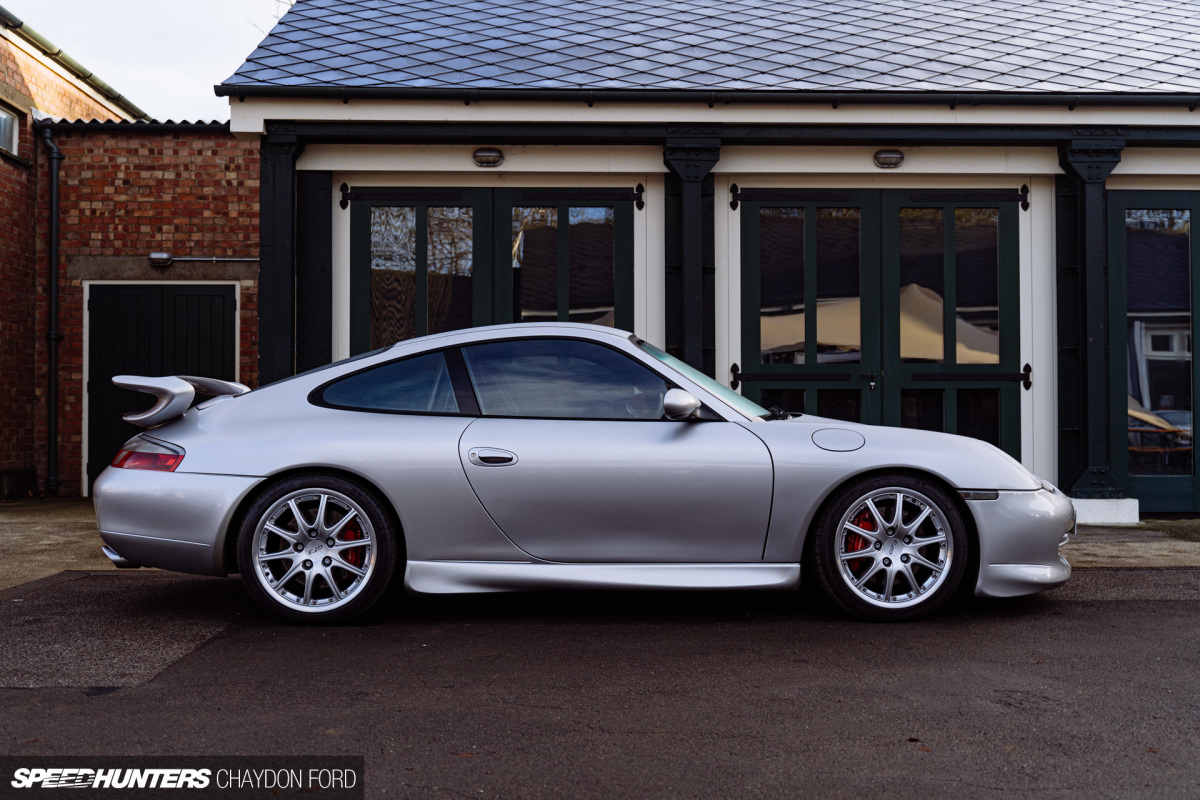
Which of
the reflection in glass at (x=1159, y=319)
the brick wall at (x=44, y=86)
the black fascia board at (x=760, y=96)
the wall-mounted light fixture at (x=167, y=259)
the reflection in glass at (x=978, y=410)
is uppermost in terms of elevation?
the brick wall at (x=44, y=86)

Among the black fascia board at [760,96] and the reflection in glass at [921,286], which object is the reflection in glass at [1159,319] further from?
the reflection in glass at [921,286]

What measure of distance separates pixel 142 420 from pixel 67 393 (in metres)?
7.06

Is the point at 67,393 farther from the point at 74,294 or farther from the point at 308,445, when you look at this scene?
the point at 308,445

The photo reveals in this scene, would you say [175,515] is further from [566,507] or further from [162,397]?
[566,507]

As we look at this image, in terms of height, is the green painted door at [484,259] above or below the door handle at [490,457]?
above

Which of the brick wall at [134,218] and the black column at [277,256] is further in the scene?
the brick wall at [134,218]

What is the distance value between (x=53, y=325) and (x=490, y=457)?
812 cm

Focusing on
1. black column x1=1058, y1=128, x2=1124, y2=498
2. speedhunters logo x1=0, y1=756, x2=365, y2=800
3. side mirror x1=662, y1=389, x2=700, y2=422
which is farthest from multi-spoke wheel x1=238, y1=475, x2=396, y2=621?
black column x1=1058, y1=128, x2=1124, y2=498

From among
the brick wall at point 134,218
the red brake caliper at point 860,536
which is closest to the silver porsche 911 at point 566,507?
the red brake caliper at point 860,536

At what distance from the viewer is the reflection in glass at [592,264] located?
26.2 ft

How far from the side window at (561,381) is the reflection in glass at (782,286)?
383 centimetres

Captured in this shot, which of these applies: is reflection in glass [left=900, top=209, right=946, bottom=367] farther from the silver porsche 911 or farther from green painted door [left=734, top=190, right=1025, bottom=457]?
the silver porsche 911

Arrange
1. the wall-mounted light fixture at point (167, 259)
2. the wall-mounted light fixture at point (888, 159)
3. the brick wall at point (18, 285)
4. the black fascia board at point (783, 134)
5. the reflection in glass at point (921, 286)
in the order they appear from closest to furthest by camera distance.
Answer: the black fascia board at point (783, 134) < the wall-mounted light fixture at point (888, 159) < the reflection in glass at point (921, 286) < the brick wall at point (18, 285) < the wall-mounted light fixture at point (167, 259)

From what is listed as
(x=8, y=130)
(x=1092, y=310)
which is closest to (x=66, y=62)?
(x=8, y=130)
